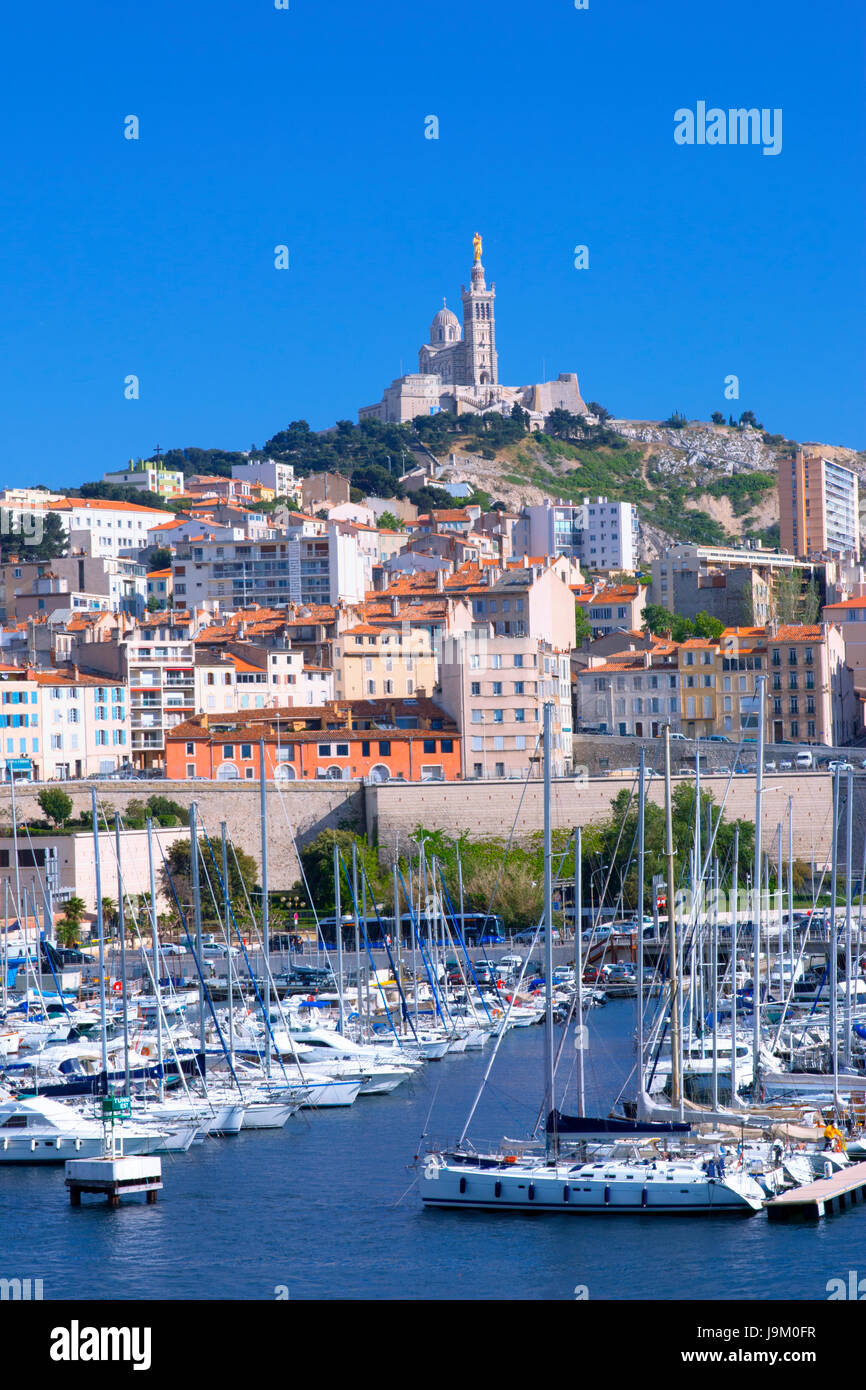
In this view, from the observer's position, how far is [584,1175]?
24.4 metres

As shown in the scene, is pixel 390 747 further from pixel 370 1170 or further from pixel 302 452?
pixel 302 452

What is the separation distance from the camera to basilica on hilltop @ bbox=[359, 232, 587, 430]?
151625 mm

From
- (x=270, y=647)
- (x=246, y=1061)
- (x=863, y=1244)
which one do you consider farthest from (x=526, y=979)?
(x=270, y=647)

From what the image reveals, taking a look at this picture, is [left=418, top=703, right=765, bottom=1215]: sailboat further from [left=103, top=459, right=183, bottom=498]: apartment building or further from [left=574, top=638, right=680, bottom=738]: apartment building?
[left=103, top=459, right=183, bottom=498]: apartment building

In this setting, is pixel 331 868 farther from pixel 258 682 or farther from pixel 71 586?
pixel 71 586

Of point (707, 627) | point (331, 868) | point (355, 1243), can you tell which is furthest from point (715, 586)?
point (355, 1243)

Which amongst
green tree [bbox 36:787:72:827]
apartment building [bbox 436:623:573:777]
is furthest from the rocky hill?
green tree [bbox 36:787:72:827]

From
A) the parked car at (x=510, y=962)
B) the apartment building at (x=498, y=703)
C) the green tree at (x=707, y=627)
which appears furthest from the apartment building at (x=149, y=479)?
the parked car at (x=510, y=962)

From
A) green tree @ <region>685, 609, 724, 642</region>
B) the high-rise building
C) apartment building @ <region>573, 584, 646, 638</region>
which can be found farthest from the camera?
the high-rise building

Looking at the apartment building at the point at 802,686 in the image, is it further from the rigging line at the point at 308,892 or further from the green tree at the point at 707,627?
the rigging line at the point at 308,892

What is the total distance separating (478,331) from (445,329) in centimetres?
407

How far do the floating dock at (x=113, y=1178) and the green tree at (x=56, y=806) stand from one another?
27950mm

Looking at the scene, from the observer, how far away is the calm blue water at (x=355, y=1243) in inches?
883

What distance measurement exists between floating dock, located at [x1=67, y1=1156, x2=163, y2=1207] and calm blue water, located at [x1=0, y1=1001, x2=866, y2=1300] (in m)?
0.22
